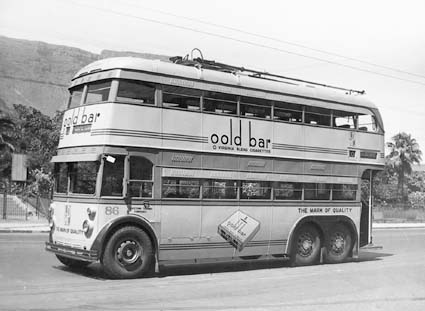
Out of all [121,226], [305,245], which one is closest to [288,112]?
[305,245]

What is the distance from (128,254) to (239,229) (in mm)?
2827

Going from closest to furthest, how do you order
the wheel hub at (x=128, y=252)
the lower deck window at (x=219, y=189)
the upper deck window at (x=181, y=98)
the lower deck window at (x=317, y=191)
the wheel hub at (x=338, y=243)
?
the wheel hub at (x=128, y=252)
the upper deck window at (x=181, y=98)
the lower deck window at (x=219, y=189)
the lower deck window at (x=317, y=191)
the wheel hub at (x=338, y=243)

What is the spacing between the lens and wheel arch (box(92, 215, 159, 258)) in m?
10.9

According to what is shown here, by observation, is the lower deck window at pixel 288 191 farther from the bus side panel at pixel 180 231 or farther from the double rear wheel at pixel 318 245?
the bus side panel at pixel 180 231

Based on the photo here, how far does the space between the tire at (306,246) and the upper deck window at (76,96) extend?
600cm

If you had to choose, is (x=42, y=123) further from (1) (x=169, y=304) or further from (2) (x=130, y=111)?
(1) (x=169, y=304)

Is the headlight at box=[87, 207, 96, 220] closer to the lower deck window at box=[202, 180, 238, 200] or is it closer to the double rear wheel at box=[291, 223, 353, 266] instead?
the lower deck window at box=[202, 180, 238, 200]

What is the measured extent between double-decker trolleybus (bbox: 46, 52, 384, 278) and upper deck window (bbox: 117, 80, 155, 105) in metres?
0.02

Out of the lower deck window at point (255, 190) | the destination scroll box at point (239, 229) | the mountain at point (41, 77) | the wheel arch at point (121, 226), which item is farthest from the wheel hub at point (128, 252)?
the mountain at point (41, 77)

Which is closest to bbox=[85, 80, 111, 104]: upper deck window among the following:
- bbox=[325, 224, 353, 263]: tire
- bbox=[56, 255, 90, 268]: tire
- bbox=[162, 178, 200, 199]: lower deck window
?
bbox=[162, 178, 200, 199]: lower deck window

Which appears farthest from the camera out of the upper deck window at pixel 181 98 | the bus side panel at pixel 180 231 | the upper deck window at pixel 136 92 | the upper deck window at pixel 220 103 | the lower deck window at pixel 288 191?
the lower deck window at pixel 288 191

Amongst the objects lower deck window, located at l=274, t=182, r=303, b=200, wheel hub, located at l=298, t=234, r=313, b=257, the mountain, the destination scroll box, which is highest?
the mountain

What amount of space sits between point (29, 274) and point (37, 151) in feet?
117

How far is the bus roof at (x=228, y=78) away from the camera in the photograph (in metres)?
11.8
